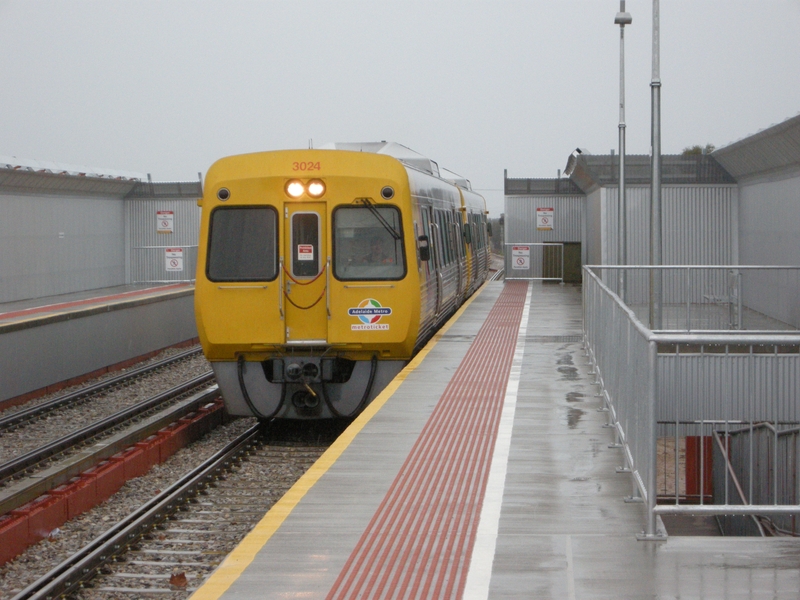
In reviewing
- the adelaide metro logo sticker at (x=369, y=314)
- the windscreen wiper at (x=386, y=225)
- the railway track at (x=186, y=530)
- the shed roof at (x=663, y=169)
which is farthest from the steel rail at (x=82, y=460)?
the shed roof at (x=663, y=169)

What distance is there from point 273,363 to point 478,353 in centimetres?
296

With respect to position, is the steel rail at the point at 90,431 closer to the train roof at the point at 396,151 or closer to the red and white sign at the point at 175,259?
the train roof at the point at 396,151

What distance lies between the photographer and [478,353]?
44.8 feet

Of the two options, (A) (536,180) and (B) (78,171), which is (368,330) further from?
(A) (536,180)

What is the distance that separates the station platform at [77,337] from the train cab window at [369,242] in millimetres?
6110

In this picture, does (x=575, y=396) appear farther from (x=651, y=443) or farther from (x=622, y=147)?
(x=622, y=147)

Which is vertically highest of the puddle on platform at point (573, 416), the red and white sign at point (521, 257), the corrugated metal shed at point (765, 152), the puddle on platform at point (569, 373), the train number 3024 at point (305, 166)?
the corrugated metal shed at point (765, 152)

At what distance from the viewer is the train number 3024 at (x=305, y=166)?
38.9 feet

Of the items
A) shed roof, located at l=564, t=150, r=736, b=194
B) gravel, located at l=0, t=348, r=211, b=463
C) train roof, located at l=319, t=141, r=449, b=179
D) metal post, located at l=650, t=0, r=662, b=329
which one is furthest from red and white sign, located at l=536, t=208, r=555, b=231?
gravel, located at l=0, t=348, r=211, b=463

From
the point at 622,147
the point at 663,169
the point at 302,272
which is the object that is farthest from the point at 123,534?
the point at 663,169

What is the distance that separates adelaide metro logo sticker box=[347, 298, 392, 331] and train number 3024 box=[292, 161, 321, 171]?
158 centimetres

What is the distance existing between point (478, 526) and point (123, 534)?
11.7 ft

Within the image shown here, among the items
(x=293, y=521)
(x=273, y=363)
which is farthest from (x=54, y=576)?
(x=273, y=363)

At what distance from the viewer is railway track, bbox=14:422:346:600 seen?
740 centimetres
